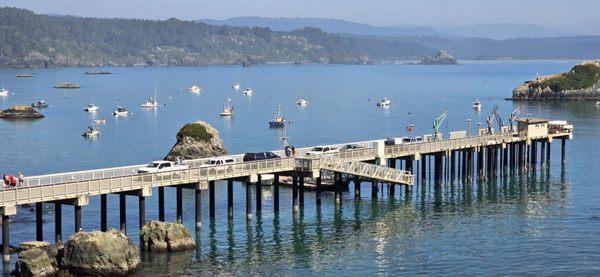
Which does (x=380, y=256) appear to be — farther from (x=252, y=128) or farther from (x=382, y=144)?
(x=252, y=128)

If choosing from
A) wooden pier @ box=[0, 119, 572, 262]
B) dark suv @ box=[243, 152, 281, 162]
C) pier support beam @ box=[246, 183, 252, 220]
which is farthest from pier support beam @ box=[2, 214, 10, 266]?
dark suv @ box=[243, 152, 281, 162]

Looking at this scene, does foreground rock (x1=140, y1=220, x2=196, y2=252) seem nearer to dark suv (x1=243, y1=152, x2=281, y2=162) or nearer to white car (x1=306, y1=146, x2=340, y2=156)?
dark suv (x1=243, y1=152, x2=281, y2=162)

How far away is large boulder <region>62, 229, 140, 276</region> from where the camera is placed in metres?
60.9

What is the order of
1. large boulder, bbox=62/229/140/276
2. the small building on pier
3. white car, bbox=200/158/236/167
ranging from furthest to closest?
the small building on pier, white car, bbox=200/158/236/167, large boulder, bbox=62/229/140/276

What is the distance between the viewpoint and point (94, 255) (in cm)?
6103

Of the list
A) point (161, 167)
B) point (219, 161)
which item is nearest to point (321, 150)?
point (219, 161)

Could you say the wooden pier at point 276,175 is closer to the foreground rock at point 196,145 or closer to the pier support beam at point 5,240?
the pier support beam at point 5,240

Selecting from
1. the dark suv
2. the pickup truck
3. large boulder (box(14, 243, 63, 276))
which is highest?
the dark suv

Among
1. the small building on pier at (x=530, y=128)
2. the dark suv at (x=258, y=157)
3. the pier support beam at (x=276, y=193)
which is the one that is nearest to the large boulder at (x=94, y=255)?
the dark suv at (x=258, y=157)

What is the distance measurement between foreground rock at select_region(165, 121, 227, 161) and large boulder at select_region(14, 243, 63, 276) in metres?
55.0

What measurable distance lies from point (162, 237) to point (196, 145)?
5055 centimetres

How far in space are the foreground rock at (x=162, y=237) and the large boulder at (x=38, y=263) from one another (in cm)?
762

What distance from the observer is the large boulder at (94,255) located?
200ft

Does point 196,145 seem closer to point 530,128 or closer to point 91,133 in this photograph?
point 530,128
